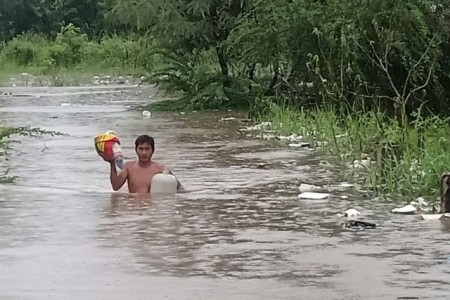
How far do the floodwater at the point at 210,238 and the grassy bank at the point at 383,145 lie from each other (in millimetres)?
355

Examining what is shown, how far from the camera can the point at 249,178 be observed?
11.2 m

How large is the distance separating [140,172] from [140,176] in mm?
60

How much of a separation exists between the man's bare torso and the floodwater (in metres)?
0.14

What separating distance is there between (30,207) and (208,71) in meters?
13.8

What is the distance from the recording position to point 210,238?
7602 millimetres

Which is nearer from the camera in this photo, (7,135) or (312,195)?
(312,195)

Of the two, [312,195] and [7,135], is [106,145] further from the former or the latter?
[7,135]

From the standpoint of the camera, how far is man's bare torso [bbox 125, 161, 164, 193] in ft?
34.2

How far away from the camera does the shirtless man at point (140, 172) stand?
1045cm

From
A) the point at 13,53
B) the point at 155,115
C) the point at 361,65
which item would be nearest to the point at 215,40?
the point at 155,115

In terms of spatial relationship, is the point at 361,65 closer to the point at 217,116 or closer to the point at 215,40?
the point at 217,116

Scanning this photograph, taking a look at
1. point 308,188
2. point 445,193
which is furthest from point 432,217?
point 308,188

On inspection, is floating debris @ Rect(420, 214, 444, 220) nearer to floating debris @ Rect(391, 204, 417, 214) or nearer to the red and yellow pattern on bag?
floating debris @ Rect(391, 204, 417, 214)

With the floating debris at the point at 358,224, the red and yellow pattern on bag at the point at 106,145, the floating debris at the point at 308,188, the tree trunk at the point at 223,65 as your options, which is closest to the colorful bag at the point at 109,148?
the red and yellow pattern on bag at the point at 106,145
